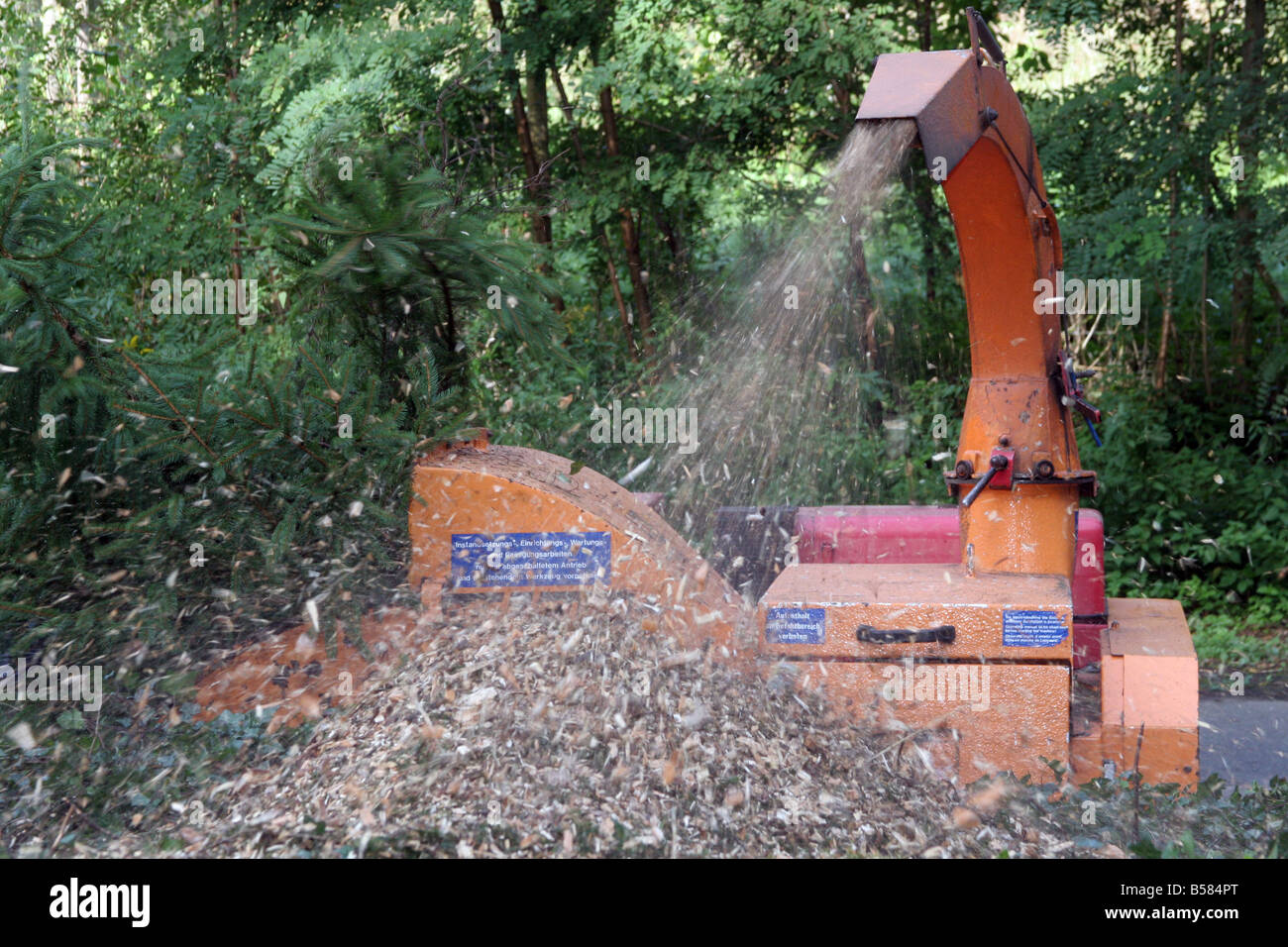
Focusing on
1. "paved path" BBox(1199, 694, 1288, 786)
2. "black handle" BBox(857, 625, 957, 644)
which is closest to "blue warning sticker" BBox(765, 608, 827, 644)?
"black handle" BBox(857, 625, 957, 644)

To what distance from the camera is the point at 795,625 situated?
4223 mm

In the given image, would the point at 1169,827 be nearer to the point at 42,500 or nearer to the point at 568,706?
the point at 568,706

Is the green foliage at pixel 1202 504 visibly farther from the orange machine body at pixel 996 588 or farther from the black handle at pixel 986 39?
the black handle at pixel 986 39

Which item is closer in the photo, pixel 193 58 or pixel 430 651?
pixel 430 651

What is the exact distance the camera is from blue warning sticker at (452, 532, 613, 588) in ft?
14.8

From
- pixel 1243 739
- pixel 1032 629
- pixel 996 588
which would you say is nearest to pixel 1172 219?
pixel 1243 739

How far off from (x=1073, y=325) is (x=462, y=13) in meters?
5.99

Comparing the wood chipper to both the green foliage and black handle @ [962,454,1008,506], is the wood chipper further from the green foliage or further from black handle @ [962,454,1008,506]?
the green foliage

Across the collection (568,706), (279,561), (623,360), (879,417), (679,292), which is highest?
(679,292)

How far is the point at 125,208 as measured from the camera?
31.3ft

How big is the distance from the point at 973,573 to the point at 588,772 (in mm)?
1828

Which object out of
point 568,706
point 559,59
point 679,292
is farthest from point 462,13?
point 568,706

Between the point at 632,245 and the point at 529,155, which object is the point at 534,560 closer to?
the point at 632,245
